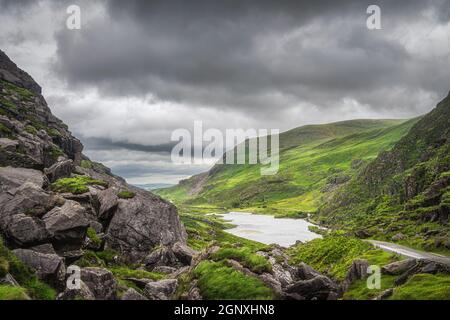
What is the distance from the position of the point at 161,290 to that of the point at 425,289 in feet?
67.9

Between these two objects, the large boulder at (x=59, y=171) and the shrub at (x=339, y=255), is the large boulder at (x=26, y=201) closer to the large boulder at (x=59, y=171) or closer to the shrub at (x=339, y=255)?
the large boulder at (x=59, y=171)

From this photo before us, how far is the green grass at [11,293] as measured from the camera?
21533 millimetres

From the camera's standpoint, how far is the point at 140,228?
47875 mm

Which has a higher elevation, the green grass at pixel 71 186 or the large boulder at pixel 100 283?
A: the green grass at pixel 71 186

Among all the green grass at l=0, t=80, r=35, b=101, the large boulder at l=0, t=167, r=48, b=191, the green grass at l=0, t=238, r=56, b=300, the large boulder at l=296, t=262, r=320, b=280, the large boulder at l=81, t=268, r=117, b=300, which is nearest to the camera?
the green grass at l=0, t=238, r=56, b=300

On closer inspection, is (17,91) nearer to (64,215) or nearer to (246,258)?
(64,215)

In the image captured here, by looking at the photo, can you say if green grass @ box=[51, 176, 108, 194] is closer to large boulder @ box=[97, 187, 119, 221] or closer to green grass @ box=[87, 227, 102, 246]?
large boulder @ box=[97, 187, 119, 221]

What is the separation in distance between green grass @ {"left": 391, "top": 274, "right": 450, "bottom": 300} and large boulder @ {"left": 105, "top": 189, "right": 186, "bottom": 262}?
29571 mm

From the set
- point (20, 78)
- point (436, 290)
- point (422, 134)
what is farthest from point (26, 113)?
point (422, 134)

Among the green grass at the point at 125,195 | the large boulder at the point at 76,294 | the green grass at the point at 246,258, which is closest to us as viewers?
the large boulder at the point at 76,294

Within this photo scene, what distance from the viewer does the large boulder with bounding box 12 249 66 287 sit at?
2802 centimetres

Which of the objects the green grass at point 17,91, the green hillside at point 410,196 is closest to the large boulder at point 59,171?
the green hillside at point 410,196

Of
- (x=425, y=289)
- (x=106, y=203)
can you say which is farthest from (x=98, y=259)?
(x=425, y=289)

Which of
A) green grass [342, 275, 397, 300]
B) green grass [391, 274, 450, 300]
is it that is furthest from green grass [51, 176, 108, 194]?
green grass [391, 274, 450, 300]
